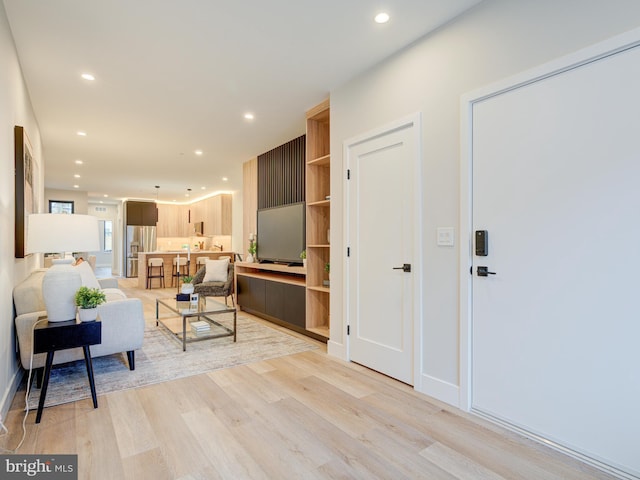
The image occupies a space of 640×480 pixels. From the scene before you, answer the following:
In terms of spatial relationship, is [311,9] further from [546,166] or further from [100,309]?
[100,309]

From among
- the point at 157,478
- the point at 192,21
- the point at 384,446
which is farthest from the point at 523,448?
the point at 192,21

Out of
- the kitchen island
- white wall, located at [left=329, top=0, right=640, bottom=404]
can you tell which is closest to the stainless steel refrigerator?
the kitchen island

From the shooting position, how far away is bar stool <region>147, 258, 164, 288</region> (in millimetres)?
8891

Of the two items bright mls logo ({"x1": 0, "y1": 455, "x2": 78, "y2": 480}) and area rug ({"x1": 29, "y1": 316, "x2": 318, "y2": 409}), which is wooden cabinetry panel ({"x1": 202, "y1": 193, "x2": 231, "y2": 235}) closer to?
area rug ({"x1": 29, "y1": 316, "x2": 318, "y2": 409})

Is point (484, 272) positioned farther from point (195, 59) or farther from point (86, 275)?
point (86, 275)

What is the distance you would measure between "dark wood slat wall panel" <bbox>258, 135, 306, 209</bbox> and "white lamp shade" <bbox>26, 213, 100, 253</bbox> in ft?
9.28

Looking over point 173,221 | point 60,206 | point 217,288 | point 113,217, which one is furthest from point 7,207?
point 113,217

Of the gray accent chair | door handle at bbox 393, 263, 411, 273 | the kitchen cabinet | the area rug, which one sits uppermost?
the kitchen cabinet

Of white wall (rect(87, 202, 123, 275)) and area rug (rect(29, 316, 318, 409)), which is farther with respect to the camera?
white wall (rect(87, 202, 123, 275))

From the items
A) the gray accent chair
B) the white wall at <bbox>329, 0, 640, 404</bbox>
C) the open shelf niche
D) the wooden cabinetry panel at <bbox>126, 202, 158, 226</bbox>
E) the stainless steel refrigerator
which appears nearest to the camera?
the white wall at <bbox>329, 0, 640, 404</bbox>

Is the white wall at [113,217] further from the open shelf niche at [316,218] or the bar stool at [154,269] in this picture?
the open shelf niche at [316,218]

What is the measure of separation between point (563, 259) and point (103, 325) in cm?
337

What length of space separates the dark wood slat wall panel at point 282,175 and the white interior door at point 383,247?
1.83 metres

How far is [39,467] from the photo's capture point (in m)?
1.77
